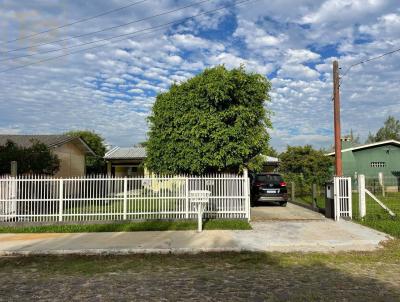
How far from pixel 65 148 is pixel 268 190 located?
15.3 metres

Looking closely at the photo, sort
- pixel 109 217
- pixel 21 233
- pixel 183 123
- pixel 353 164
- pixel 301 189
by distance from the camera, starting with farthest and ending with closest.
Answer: pixel 353 164 → pixel 301 189 → pixel 183 123 → pixel 109 217 → pixel 21 233

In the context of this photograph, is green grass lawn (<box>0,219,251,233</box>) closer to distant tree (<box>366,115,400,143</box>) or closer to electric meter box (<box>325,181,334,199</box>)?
electric meter box (<box>325,181,334,199</box>)

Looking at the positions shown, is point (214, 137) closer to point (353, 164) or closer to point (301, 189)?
point (301, 189)

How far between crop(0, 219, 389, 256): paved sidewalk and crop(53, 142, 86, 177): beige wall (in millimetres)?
15810

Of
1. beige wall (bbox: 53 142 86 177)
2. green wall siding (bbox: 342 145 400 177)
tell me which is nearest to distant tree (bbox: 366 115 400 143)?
green wall siding (bbox: 342 145 400 177)

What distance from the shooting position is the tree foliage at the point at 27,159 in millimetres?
15555

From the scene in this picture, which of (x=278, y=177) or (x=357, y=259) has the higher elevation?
(x=278, y=177)

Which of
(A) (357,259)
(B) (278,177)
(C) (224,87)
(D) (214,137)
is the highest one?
(C) (224,87)

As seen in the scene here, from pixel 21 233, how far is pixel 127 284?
21.5 feet

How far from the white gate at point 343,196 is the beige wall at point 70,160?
18.2 m

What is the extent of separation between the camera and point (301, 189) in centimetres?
2475

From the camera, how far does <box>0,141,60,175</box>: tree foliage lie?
15.6 metres

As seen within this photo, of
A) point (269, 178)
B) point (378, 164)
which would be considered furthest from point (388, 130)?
point (269, 178)

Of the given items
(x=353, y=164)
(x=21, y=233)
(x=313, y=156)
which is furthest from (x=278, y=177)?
(x=353, y=164)
